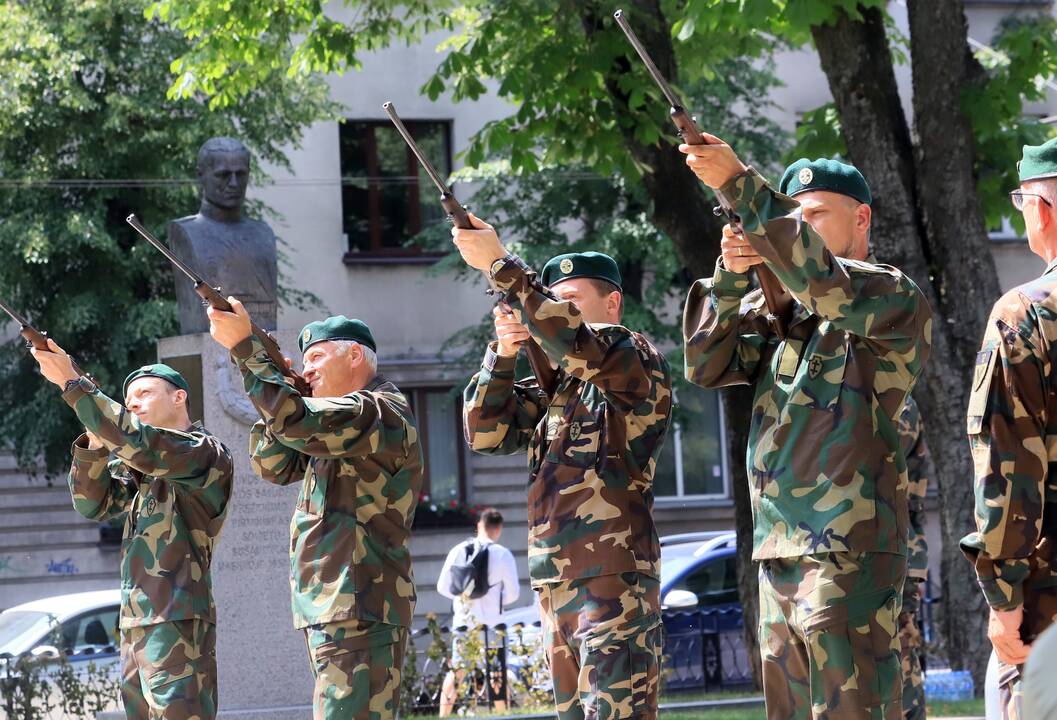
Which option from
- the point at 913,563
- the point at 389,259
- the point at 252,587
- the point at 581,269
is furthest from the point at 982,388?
the point at 389,259

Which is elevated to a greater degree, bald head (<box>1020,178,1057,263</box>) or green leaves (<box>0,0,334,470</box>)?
green leaves (<box>0,0,334,470</box>)

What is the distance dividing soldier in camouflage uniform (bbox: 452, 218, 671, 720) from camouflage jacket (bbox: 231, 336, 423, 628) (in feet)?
1.37

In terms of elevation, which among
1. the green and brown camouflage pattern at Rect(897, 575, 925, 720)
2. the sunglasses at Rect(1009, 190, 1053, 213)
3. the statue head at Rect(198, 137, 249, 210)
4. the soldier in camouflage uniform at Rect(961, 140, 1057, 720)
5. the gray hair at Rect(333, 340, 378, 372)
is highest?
the statue head at Rect(198, 137, 249, 210)

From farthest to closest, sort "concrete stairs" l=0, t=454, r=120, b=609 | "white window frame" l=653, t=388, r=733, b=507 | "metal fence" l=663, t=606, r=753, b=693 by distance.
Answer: "white window frame" l=653, t=388, r=733, b=507 < "concrete stairs" l=0, t=454, r=120, b=609 < "metal fence" l=663, t=606, r=753, b=693

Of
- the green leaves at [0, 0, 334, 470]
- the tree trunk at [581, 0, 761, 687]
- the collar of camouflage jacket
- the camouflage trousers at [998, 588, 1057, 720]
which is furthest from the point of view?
the green leaves at [0, 0, 334, 470]

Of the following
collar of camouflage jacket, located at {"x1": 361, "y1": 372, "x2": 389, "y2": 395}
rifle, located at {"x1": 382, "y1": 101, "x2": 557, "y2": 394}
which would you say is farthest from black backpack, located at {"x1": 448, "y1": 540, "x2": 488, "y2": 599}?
rifle, located at {"x1": 382, "y1": 101, "x2": 557, "y2": 394}

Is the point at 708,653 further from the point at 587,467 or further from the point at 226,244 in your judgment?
the point at 587,467

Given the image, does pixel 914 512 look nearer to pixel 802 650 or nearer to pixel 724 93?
pixel 802 650

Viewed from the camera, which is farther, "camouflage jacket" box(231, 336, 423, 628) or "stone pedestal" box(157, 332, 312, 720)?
"stone pedestal" box(157, 332, 312, 720)

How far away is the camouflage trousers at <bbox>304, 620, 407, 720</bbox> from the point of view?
6141 mm

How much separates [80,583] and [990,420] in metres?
19.7

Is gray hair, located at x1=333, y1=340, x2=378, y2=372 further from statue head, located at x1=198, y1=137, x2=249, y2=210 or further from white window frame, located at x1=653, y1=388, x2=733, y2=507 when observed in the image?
white window frame, located at x1=653, y1=388, x2=733, y2=507

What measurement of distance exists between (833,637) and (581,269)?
6.77ft

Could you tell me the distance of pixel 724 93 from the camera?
20.9 m
